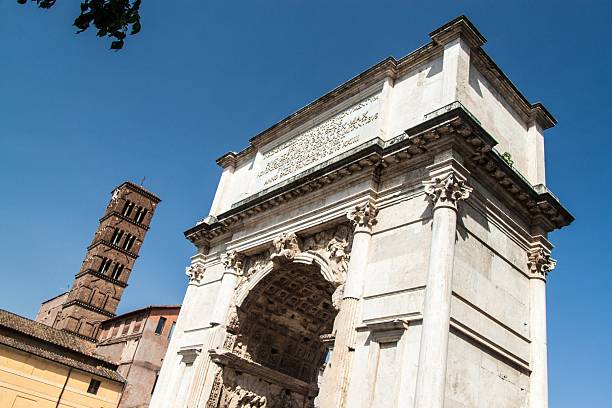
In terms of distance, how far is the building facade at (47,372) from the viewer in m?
31.5

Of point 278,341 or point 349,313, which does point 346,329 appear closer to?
point 349,313

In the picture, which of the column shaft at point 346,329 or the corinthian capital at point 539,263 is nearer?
the column shaft at point 346,329

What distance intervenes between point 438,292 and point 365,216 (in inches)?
120

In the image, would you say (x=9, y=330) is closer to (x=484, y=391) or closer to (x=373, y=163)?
(x=373, y=163)

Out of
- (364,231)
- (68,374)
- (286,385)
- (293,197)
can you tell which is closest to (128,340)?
(68,374)

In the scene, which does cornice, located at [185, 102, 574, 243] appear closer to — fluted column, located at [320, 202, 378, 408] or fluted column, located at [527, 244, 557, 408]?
fluted column, located at [527, 244, 557, 408]

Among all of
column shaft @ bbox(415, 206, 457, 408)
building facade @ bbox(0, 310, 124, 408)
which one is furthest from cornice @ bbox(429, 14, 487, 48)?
building facade @ bbox(0, 310, 124, 408)

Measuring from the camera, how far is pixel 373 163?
12781 millimetres

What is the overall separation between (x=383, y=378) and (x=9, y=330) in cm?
3042

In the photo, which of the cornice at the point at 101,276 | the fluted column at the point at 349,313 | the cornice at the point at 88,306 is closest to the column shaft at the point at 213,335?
the fluted column at the point at 349,313

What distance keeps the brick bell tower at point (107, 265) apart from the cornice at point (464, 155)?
1611 inches

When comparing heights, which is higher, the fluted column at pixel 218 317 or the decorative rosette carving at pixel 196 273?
the decorative rosette carving at pixel 196 273

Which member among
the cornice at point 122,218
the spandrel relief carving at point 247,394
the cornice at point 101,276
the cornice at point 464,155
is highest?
the cornice at point 122,218

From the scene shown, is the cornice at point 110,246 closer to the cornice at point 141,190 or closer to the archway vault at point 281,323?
the cornice at point 141,190
